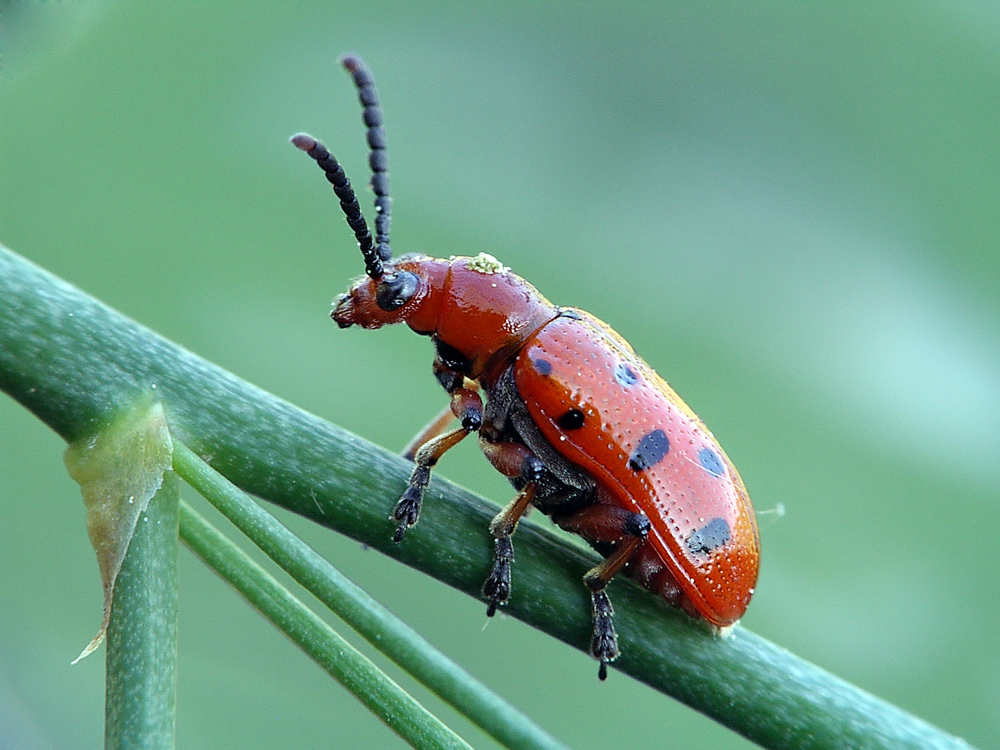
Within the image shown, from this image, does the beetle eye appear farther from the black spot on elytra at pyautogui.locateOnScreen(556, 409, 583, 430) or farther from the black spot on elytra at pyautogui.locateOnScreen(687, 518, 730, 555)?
the black spot on elytra at pyautogui.locateOnScreen(687, 518, 730, 555)

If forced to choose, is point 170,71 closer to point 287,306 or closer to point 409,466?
point 287,306

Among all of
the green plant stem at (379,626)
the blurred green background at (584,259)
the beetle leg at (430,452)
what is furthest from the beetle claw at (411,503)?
the blurred green background at (584,259)

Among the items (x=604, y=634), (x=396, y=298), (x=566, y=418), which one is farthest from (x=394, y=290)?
(x=604, y=634)

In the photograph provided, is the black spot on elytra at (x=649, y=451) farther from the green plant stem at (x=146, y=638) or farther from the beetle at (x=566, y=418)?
the green plant stem at (x=146, y=638)

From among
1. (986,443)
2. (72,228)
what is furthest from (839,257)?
(72,228)

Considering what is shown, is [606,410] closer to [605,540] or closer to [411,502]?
[605,540]

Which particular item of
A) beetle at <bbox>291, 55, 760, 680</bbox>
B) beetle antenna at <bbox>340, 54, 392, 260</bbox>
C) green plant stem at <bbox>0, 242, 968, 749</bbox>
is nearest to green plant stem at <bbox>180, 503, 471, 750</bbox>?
green plant stem at <bbox>0, 242, 968, 749</bbox>

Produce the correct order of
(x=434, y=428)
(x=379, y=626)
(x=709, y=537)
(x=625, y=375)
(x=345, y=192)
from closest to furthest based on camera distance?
1. (x=379, y=626)
2. (x=345, y=192)
3. (x=709, y=537)
4. (x=625, y=375)
5. (x=434, y=428)
